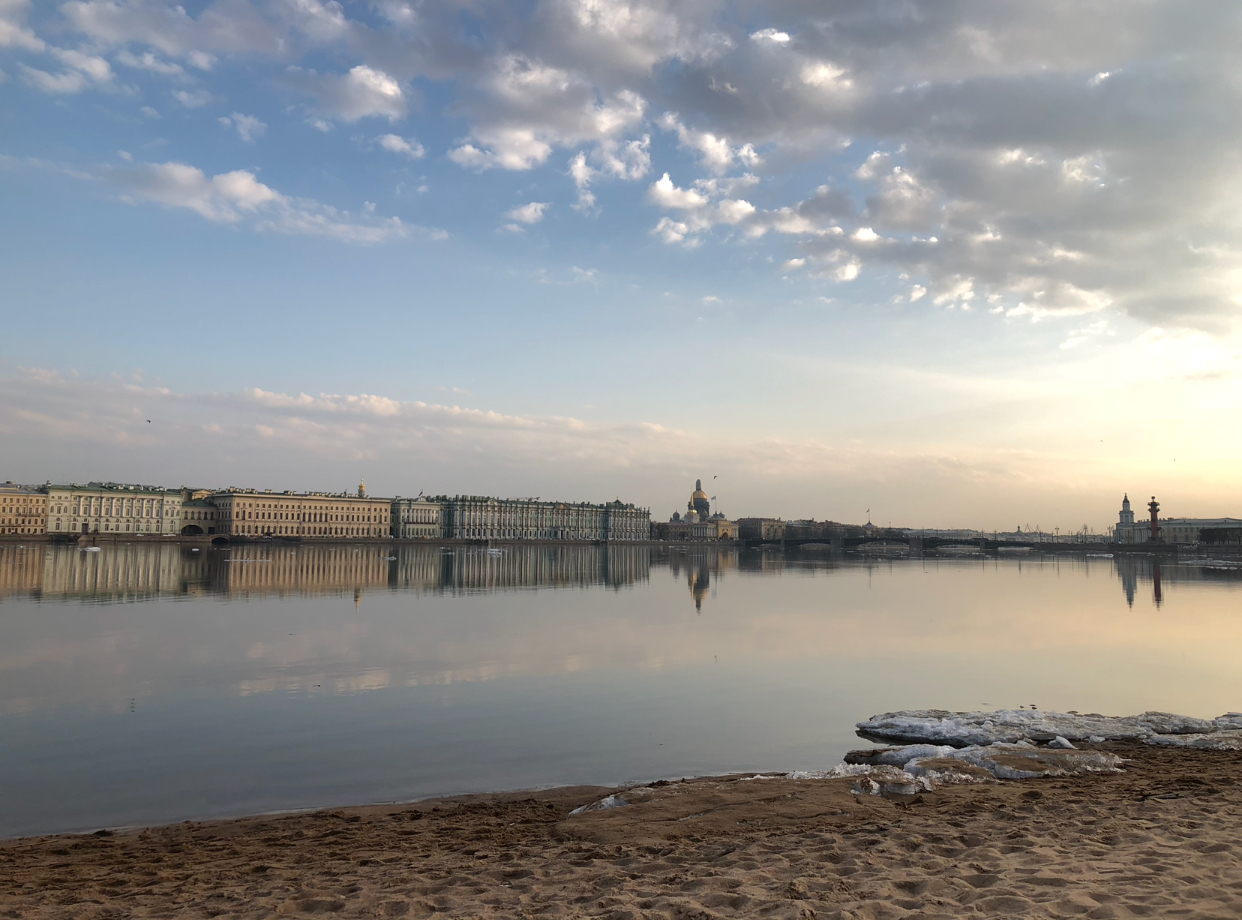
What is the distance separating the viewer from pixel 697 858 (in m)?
7.52

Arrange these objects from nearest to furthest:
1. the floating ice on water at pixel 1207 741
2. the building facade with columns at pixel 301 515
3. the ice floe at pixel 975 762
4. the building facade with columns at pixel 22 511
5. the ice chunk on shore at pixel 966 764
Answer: the ice chunk on shore at pixel 966 764
the ice floe at pixel 975 762
the floating ice on water at pixel 1207 741
the building facade with columns at pixel 22 511
the building facade with columns at pixel 301 515

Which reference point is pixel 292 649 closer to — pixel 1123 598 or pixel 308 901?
pixel 308 901

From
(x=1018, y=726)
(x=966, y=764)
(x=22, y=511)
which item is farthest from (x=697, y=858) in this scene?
(x=22, y=511)

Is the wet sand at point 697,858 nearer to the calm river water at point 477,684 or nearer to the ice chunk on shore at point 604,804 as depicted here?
the ice chunk on shore at point 604,804

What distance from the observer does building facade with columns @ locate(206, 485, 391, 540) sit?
15412 centimetres

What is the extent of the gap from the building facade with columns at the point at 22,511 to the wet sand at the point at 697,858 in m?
149

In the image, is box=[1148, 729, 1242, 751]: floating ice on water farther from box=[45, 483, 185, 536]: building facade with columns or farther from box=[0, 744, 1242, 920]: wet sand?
box=[45, 483, 185, 536]: building facade with columns

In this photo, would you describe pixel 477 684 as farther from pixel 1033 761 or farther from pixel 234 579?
pixel 234 579

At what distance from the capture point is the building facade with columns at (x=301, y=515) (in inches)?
6068

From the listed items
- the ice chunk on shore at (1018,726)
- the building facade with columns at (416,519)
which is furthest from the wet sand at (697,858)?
the building facade with columns at (416,519)

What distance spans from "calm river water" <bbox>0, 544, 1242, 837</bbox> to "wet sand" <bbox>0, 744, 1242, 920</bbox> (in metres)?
1.81

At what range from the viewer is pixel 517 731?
571 inches

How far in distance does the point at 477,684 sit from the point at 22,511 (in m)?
147

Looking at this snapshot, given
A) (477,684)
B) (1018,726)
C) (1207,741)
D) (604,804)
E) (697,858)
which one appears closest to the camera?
(697,858)
